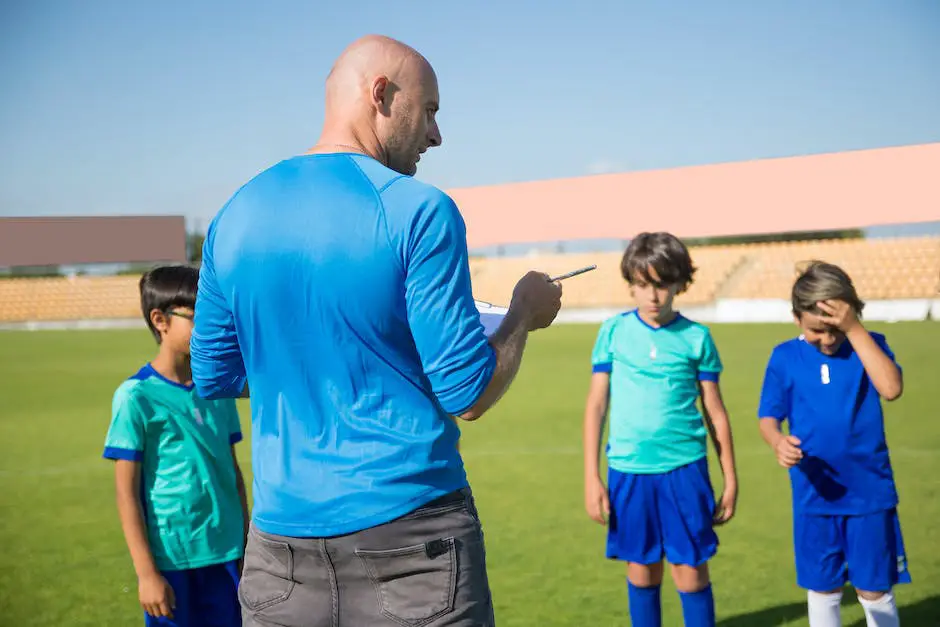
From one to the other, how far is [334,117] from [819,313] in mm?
2715

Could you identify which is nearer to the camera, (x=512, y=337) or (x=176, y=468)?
(x=512, y=337)

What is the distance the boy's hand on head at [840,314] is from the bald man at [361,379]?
7.92 ft

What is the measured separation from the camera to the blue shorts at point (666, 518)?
407cm

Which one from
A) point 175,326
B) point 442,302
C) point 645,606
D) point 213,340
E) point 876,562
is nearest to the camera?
point 442,302

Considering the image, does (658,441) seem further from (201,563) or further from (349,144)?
(349,144)

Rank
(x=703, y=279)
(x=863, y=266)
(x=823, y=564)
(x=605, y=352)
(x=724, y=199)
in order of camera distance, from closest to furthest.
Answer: (x=823, y=564), (x=605, y=352), (x=863, y=266), (x=703, y=279), (x=724, y=199)

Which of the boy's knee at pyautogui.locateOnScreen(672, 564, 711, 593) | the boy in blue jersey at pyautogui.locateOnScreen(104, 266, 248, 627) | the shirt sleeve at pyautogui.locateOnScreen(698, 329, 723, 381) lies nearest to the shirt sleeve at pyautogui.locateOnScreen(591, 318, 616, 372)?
the shirt sleeve at pyautogui.locateOnScreen(698, 329, 723, 381)

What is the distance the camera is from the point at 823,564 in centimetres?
392

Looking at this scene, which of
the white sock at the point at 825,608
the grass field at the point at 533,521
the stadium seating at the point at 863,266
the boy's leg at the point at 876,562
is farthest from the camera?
the stadium seating at the point at 863,266

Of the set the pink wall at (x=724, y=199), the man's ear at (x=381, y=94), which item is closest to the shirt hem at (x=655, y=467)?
the man's ear at (x=381, y=94)

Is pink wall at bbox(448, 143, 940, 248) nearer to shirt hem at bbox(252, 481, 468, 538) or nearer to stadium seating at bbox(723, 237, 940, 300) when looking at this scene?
stadium seating at bbox(723, 237, 940, 300)

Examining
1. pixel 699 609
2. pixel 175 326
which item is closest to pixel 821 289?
pixel 699 609

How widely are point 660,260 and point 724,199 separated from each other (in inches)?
1714

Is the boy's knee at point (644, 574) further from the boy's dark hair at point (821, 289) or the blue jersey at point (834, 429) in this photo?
the boy's dark hair at point (821, 289)
